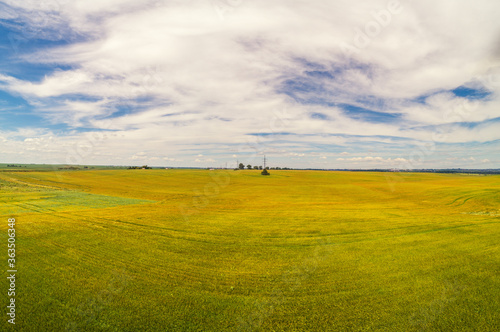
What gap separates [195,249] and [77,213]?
1629 cm

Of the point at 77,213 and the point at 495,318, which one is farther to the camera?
the point at 77,213

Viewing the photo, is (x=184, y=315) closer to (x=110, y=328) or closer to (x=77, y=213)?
(x=110, y=328)

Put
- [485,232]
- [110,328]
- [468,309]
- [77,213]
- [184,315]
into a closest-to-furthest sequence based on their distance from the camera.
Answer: [110,328], [184,315], [468,309], [485,232], [77,213]

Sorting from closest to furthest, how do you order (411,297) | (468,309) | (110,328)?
(110,328) < (468,309) < (411,297)

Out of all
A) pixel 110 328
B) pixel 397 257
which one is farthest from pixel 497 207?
pixel 110 328

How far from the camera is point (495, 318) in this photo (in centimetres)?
802

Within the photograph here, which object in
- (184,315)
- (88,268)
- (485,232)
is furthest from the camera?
(485,232)

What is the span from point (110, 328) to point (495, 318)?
41.9 feet

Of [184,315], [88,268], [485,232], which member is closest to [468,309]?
[184,315]

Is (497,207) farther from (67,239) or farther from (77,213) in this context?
(77,213)

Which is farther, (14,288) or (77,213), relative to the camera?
(77,213)

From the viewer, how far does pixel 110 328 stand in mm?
7438

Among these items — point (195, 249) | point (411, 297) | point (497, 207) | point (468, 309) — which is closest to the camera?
point (468, 309)
